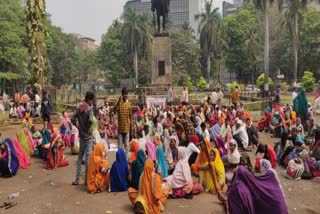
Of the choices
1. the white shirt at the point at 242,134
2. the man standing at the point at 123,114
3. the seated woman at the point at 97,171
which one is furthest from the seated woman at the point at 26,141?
the white shirt at the point at 242,134

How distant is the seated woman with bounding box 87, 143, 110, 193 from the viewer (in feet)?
21.3

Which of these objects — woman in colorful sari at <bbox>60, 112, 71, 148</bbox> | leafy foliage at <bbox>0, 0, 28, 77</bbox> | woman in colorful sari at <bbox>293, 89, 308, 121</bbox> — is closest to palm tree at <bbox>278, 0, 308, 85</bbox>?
woman in colorful sari at <bbox>293, 89, 308, 121</bbox>

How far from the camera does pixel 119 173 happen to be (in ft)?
21.2

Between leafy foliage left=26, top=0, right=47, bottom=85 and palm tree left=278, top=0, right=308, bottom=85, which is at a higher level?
→ palm tree left=278, top=0, right=308, bottom=85

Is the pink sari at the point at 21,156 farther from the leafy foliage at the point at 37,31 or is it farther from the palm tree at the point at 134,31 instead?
the palm tree at the point at 134,31

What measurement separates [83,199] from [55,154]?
106 inches

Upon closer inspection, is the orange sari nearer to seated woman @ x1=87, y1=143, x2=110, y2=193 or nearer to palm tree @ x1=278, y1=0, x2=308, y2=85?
seated woman @ x1=87, y1=143, x2=110, y2=193

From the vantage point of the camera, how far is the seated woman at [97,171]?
649 cm

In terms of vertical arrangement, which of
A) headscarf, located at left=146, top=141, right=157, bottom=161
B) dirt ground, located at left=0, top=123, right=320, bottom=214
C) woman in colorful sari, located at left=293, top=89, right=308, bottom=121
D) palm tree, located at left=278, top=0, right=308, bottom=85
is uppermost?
palm tree, located at left=278, top=0, right=308, bottom=85

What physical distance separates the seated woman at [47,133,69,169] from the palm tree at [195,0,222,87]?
Result: 1559 inches

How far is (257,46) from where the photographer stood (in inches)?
1965

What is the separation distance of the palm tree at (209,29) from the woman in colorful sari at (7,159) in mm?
40511

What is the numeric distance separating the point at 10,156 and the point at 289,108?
30.9 ft

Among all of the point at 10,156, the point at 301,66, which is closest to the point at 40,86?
the point at 10,156
